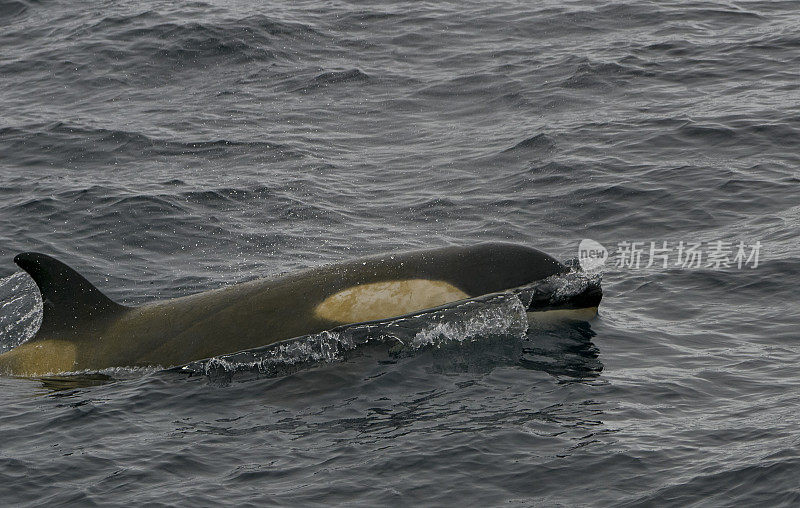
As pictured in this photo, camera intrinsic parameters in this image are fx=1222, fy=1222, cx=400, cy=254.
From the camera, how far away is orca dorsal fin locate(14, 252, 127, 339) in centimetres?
1418

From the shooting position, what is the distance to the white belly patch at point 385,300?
13.8 meters

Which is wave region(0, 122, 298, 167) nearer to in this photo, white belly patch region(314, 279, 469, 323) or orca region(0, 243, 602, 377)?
orca region(0, 243, 602, 377)

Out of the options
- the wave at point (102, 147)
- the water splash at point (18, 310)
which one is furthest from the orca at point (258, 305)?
the wave at point (102, 147)

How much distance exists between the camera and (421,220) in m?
19.9

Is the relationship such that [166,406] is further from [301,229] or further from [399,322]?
[301,229]

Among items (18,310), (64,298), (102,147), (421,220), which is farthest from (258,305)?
(102,147)

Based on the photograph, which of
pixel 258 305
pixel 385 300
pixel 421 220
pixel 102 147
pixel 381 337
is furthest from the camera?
pixel 102 147

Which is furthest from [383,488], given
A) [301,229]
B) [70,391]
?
[301,229]

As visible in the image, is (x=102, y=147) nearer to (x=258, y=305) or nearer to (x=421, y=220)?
(x=421, y=220)

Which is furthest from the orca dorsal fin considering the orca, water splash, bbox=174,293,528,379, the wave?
Result: the wave

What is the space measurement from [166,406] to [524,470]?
4.19 m

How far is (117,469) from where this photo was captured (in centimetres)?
1180

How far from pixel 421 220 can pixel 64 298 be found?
275 inches

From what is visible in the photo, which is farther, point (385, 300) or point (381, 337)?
point (381, 337)
